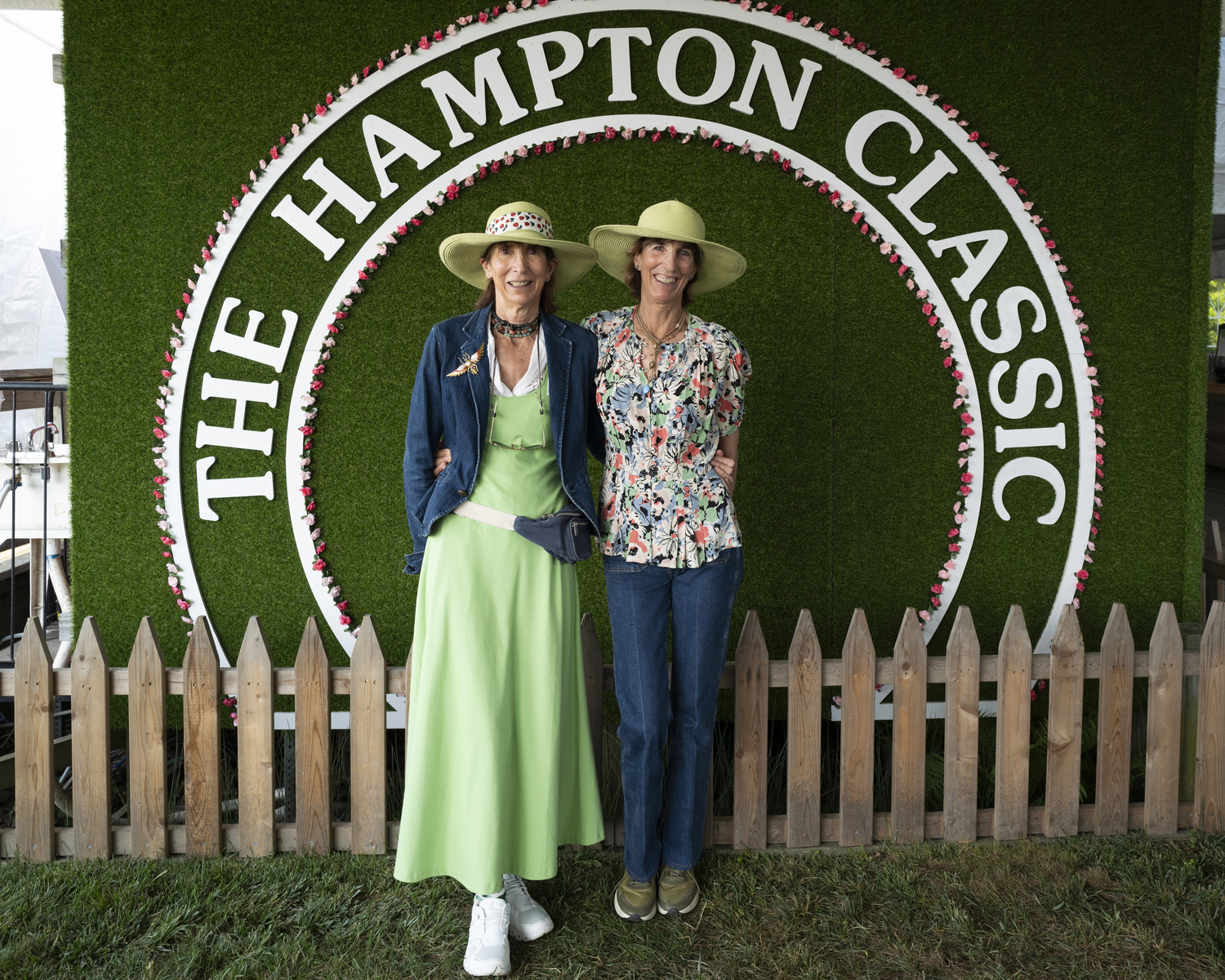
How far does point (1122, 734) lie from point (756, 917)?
1.38 meters

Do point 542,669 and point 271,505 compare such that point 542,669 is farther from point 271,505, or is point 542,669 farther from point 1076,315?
point 1076,315

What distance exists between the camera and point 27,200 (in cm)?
1009

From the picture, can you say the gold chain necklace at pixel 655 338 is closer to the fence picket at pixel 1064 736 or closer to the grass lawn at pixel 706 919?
the grass lawn at pixel 706 919

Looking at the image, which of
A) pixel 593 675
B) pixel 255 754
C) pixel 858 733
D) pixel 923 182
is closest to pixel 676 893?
pixel 593 675

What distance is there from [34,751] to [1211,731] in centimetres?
371

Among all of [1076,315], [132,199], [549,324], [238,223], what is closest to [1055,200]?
[1076,315]

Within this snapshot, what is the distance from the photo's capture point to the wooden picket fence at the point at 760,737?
2770mm

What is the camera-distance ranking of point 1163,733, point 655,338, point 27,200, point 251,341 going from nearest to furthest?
point 655,338, point 1163,733, point 251,341, point 27,200

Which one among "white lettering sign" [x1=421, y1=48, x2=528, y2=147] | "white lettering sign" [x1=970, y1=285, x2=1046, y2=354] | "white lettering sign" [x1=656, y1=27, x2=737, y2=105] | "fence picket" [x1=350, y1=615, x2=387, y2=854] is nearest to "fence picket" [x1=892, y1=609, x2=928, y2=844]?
"white lettering sign" [x1=970, y1=285, x2=1046, y2=354]

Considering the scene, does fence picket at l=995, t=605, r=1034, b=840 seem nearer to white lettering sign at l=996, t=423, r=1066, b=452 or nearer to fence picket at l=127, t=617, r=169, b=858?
white lettering sign at l=996, t=423, r=1066, b=452

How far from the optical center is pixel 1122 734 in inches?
117

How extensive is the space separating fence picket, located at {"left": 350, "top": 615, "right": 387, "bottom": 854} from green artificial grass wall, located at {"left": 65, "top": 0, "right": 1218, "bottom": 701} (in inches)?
30.8

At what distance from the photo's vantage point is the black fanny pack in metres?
2.29

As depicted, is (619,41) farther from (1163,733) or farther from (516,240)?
(1163,733)
